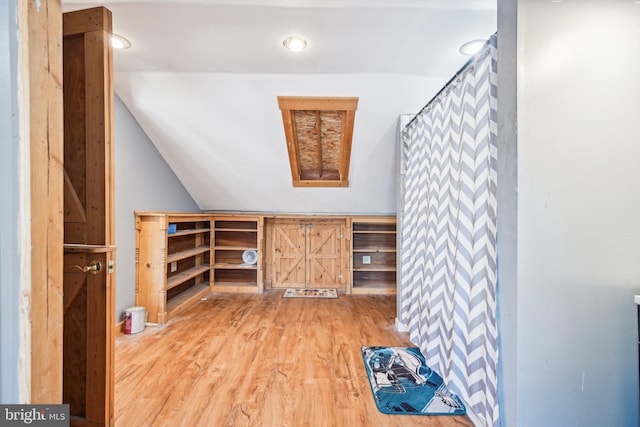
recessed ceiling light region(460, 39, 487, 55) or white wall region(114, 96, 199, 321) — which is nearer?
recessed ceiling light region(460, 39, 487, 55)

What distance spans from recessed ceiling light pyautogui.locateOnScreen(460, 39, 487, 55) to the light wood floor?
7.97 feet

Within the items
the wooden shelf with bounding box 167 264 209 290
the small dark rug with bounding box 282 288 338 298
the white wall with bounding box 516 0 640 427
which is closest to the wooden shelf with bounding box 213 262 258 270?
the wooden shelf with bounding box 167 264 209 290

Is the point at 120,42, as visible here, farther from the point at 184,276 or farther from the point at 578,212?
the point at 578,212

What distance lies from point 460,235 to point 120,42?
8.92 ft

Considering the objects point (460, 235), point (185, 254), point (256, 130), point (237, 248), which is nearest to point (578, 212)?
point (460, 235)

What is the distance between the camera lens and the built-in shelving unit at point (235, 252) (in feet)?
14.0

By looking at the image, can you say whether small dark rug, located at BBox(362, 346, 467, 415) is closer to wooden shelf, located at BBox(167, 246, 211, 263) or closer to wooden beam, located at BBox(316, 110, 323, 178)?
wooden beam, located at BBox(316, 110, 323, 178)

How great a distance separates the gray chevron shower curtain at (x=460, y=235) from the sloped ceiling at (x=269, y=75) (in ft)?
1.36

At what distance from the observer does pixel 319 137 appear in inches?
126

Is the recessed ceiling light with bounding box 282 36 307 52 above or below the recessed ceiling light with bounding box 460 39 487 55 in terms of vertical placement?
above

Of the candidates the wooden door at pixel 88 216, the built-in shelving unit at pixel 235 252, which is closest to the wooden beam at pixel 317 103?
the wooden door at pixel 88 216

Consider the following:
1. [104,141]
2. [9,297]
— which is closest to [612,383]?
[9,297]

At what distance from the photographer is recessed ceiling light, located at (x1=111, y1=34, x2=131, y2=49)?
1.94m

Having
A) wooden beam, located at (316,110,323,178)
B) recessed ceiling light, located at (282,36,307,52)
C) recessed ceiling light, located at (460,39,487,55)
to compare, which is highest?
recessed ceiling light, located at (282,36,307,52)
